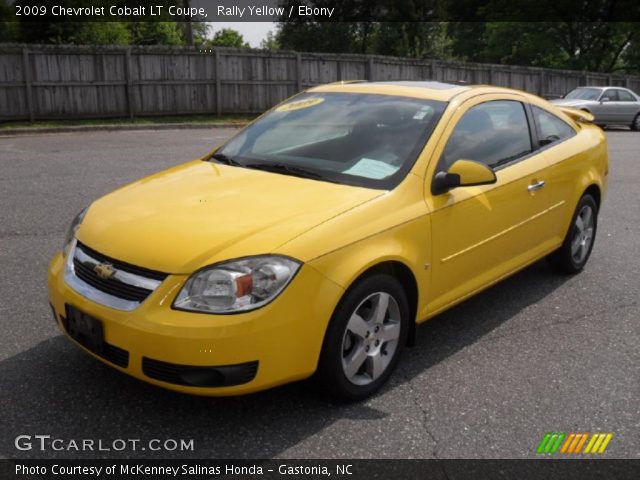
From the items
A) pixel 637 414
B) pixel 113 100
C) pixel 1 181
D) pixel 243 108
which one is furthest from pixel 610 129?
pixel 637 414

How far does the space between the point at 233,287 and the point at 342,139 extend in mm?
1488

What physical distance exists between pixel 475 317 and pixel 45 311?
110 inches

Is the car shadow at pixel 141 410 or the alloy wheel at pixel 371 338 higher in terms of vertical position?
the alloy wheel at pixel 371 338

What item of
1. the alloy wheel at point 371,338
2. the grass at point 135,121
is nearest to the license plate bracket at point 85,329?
the alloy wheel at point 371,338

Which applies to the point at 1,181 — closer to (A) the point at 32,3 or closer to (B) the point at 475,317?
(B) the point at 475,317

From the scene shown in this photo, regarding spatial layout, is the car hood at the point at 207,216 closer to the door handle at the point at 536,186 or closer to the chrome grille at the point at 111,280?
the chrome grille at the point at 111,280

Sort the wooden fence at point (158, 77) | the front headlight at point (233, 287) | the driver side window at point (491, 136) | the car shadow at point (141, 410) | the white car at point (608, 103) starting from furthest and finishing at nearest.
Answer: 1. the white car at point (608, 103)
2. the wooden fence at point (158, 77)
3. the driver side window at point (491, 136)
4. the car shadow at point (141, 410)
5. the front headlight at point (233, 287)

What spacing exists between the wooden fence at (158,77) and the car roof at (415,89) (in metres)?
13.7

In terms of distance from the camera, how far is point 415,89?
14.0 ft

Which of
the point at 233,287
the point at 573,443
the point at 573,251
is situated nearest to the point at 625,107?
the point at 573,251

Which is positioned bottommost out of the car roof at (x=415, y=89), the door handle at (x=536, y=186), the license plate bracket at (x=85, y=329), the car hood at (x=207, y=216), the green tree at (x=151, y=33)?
the license plate bracket at (x=85, y=329)

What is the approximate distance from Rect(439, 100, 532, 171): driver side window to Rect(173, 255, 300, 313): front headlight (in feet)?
4.57

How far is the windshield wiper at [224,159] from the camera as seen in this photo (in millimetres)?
4037

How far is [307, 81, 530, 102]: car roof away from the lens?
164 inches
